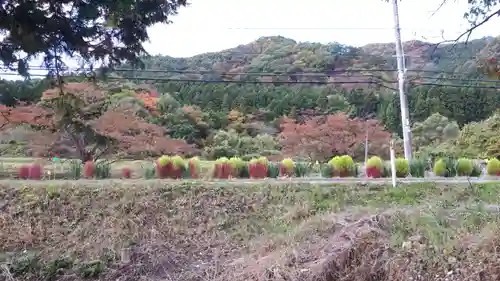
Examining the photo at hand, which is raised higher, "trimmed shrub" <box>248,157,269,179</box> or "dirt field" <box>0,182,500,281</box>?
"trimmed shrub" <box>248,157,269,179</box>

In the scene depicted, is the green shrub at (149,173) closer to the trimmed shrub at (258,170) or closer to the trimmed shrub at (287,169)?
the trimmed shrub at (258,170)

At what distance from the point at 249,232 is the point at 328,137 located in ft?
29.0

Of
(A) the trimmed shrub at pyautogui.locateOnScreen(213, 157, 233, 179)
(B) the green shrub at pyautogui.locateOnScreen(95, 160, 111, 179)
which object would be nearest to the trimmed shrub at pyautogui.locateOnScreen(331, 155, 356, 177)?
(A) the trimmed shrub at pyautogui.locateOnScreen(213, 157, 233, 179)

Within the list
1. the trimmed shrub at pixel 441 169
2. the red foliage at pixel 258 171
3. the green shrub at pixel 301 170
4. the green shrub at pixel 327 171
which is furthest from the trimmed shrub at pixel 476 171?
the red foliage at pixel 258 171

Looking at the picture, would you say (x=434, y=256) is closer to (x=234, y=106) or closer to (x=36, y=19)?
(x=36, y=19)

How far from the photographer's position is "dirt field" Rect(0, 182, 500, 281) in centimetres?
425

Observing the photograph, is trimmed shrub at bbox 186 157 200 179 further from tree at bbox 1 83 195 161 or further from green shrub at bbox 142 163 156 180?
tree at bbox 1 83 195 161

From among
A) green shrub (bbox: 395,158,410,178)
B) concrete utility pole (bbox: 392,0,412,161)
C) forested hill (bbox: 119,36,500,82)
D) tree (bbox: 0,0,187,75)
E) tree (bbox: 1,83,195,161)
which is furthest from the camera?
forested hill (bbox: 119,36,500,82)

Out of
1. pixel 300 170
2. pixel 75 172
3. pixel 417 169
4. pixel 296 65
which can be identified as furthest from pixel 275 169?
pixel 296 65

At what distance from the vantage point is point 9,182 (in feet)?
25.8

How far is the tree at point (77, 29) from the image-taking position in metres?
3.12

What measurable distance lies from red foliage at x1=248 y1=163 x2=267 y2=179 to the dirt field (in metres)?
1.45

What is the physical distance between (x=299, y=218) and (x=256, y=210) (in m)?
0.71

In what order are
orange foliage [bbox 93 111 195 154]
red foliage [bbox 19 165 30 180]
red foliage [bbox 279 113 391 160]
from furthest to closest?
red foliage [bbox 279 113 391 160], orange foliage [bbox 93 111 195 154], red foliage [bbox 19 165 30 180]
